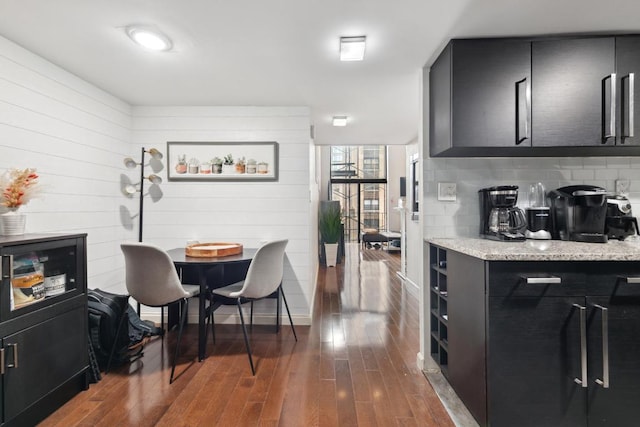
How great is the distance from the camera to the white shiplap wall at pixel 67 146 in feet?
7.01

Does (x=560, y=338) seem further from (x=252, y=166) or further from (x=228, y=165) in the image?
(x=228, y=165)

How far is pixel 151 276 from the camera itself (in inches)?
92.4

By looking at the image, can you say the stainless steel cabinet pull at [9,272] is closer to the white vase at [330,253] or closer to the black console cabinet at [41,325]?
the black console cabinet at [41,325]

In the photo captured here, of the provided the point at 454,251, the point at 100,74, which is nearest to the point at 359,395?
the point at 454,251

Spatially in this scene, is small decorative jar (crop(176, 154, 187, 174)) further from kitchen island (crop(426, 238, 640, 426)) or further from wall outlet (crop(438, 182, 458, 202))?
kitchen island (crop(426, 238, 640, 426))

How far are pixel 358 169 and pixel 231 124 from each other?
682 centimetres

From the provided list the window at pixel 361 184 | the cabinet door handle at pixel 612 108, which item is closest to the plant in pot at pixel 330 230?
the window at pixel 361 184

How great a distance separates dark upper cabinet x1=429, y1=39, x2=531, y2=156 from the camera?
2020 millimetres

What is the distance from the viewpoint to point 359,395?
6.79 feet

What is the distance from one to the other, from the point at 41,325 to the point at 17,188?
0.82 metres

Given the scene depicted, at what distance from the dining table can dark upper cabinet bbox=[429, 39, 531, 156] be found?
6.07ft

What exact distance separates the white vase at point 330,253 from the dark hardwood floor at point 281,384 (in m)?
3.24

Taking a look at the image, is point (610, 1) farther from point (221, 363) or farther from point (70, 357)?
point (70, 357)

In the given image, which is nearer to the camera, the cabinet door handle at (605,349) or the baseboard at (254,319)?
the cabinet door handle at (605,349)
